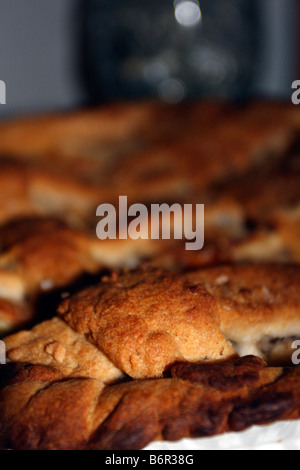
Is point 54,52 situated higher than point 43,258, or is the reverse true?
point 54,52

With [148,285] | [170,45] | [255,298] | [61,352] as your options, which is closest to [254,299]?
[255,298]

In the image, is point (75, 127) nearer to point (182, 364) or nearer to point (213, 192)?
point (213, 192)

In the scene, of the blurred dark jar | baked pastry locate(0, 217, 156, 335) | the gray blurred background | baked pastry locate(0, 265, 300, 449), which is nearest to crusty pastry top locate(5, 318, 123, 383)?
baked pastry locate(0, 265, 300, 449)

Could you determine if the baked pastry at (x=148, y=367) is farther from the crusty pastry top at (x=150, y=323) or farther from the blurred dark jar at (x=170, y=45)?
the blurred dark jar at (x=170, y=45)

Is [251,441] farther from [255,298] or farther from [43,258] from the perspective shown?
[43,258]

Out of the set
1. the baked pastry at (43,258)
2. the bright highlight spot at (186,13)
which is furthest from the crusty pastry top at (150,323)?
the bright highlight spot at (186,13)
